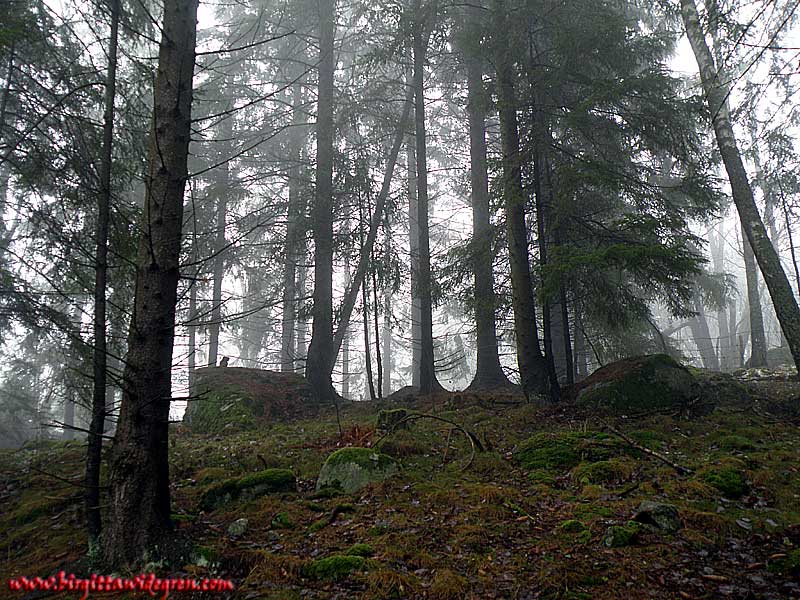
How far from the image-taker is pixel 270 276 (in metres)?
18.0

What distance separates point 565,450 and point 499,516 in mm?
2018

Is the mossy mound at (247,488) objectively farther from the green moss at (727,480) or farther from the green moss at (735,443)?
the green moss at (735,443)

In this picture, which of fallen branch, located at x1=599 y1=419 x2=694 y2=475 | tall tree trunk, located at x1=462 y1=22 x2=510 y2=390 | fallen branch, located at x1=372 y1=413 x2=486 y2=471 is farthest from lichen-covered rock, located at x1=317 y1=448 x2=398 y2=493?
tall tree trunk, located at x1=462 y1=22 x2=510 y2=390

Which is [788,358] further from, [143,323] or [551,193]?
[143,323]

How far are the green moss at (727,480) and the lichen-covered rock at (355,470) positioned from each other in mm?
3403

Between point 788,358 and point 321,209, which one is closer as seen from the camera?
point 321,209

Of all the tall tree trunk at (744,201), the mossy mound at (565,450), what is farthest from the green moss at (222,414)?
the tall tree trunk at (744,201)

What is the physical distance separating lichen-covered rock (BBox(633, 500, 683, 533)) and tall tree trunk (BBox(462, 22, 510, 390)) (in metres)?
6.07

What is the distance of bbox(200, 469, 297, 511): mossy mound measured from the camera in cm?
565

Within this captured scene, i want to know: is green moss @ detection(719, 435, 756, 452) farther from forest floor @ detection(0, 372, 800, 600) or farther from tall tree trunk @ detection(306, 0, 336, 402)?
tall tree trunk @ detection(306, 0, 336, 402)

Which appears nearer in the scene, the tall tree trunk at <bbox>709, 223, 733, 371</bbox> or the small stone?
the small stone

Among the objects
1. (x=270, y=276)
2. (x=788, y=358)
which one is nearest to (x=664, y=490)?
(x=270, y=276)

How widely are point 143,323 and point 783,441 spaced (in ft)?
26.1

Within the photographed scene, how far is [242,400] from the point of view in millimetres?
11586
